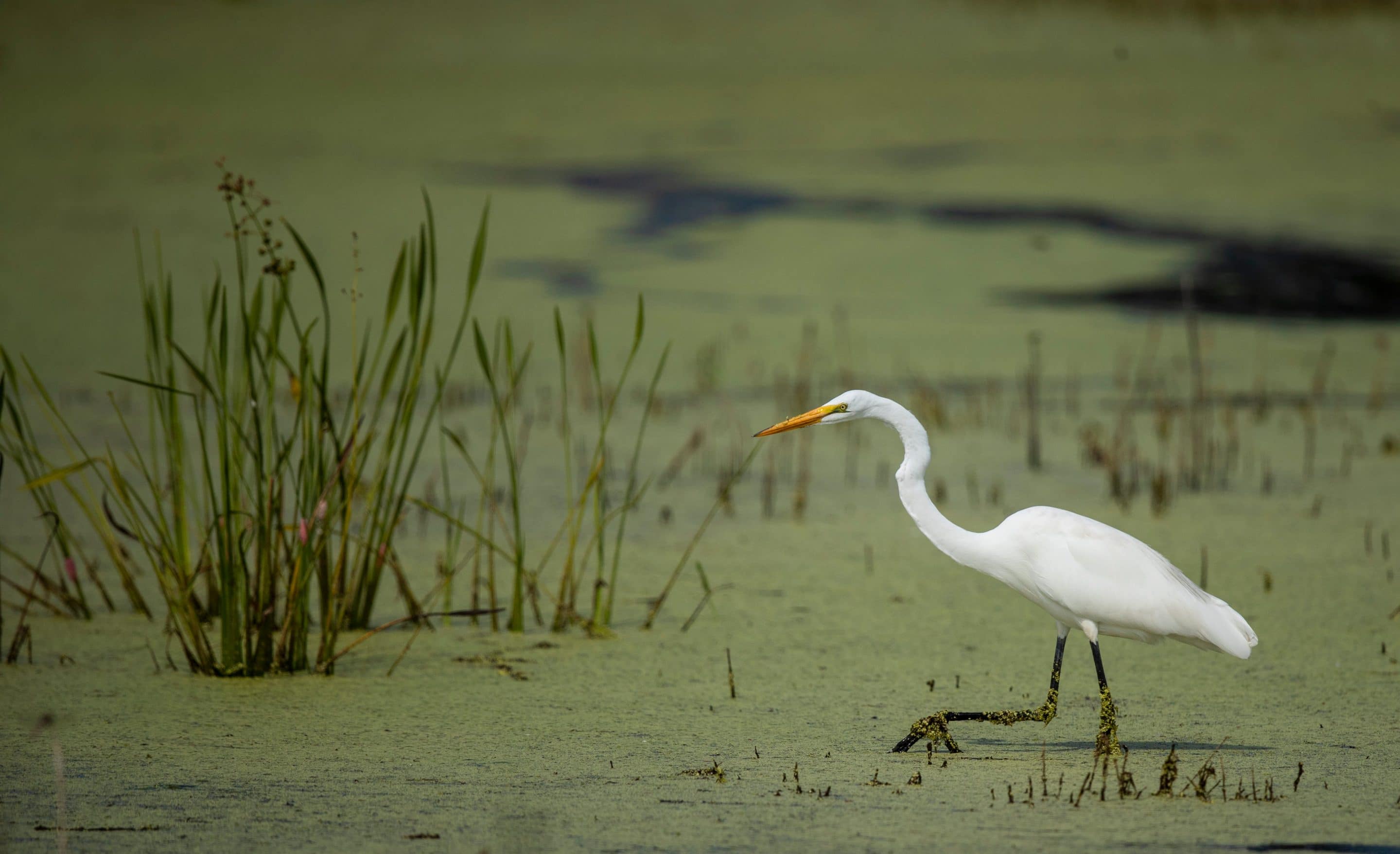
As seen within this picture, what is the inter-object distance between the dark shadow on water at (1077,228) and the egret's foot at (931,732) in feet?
21.1

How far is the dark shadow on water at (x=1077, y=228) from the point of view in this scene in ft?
27.6

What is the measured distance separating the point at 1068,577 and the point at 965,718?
30 cm

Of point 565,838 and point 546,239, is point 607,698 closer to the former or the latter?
point 565,838

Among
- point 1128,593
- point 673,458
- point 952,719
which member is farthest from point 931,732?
point 673,458

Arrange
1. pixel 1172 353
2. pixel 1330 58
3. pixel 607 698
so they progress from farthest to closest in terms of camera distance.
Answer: pixel 1330 58 < pixel 1172 353 < pixel 607 698

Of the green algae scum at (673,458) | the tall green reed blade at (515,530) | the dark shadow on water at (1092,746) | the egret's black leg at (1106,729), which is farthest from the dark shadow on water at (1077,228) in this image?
the egret's black leg at (1106,729)

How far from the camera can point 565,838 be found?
1.84 meters

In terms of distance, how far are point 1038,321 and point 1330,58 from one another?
7279mm

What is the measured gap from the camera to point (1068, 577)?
2342mm

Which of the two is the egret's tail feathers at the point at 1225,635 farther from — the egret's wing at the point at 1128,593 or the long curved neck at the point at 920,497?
the long curved neck at the point at 920,497

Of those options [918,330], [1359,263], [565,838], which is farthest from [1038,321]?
[565,838]

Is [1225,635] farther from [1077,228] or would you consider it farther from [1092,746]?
[1077,228]

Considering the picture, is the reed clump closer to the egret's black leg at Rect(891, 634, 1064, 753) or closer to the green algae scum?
the green algae scum

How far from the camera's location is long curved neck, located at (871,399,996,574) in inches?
96.5
